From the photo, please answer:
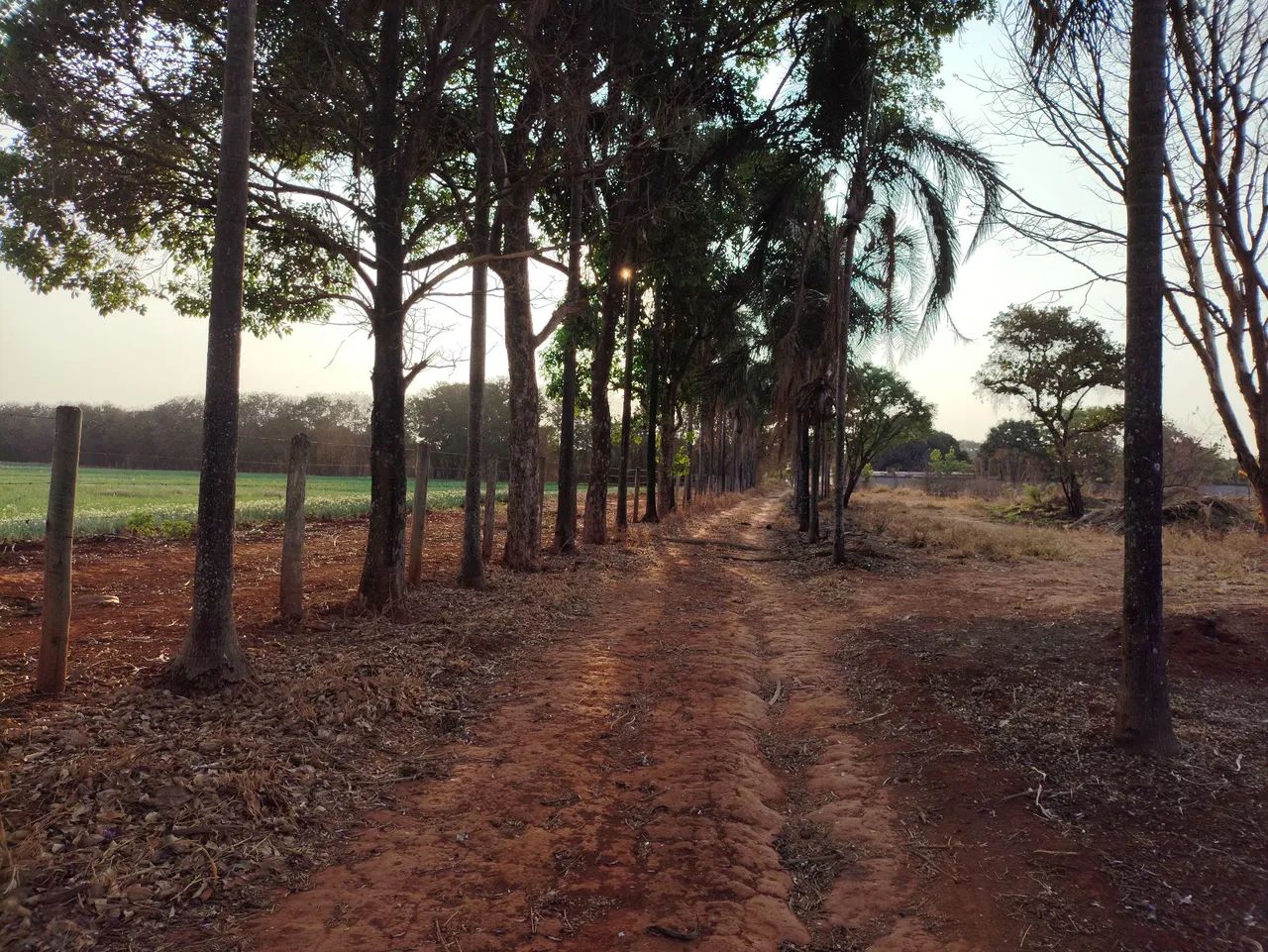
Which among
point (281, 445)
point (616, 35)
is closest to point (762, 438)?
point (281, 445)

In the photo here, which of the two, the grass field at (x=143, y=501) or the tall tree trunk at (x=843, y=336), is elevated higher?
A: the tall tree trunk at (x=843, y=336)

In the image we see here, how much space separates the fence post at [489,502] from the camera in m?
11.1

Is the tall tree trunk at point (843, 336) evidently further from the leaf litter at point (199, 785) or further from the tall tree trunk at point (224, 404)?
the tall tree trunk at point (224, 404)

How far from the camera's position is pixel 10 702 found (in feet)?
14.7

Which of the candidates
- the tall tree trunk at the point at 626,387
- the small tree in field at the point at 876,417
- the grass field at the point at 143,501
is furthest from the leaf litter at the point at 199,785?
the small tree in field at the point at 876,417

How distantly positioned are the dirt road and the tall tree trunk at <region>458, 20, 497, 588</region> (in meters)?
3.21

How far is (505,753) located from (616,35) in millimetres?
9224

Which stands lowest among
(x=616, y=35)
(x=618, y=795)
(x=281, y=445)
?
(x=618, y=795)

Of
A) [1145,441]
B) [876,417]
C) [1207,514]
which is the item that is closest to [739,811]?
[1145,441]

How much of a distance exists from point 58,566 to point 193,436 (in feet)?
109

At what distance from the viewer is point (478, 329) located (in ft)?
31.7

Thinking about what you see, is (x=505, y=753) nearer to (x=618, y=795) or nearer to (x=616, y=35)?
(x=618, y=795)

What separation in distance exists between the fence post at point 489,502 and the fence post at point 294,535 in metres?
4.05

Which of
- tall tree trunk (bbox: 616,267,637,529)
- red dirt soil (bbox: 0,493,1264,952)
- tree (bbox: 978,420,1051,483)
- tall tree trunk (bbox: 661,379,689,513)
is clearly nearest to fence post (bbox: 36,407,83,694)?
red dirt soil (bbox: 0,493,1264,952)
